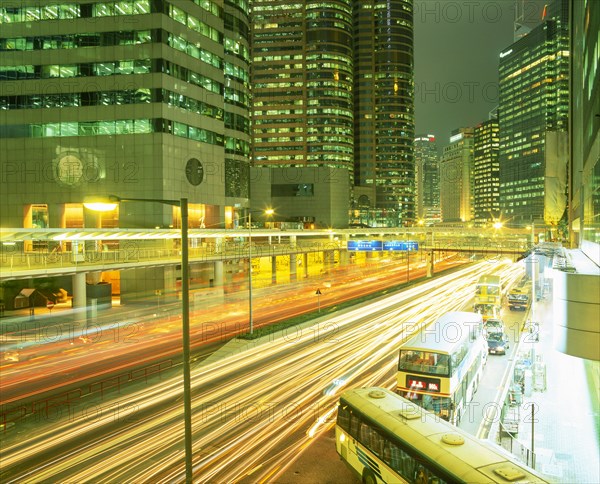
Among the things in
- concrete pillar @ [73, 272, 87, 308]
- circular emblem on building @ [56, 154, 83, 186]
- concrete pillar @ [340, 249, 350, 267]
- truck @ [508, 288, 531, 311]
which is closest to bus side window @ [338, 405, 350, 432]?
concrete pillar @ [73, 272, 87, 308]

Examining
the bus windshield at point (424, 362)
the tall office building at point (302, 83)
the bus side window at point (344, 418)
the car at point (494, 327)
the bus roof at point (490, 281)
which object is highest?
the tall office building at point (302, 83)

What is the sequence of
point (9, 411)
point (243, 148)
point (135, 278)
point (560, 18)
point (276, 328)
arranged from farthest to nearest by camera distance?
point (560, 18), point (243, 148), point (135, 278), point (276, 328), point (9, 411)

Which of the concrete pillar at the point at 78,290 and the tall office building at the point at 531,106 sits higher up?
the tall office building at the point at 531,106

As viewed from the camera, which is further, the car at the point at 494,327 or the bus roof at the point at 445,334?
the car at the point at 494,327

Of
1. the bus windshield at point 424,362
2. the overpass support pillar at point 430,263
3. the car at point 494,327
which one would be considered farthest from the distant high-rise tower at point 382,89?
the bus windshield at point 424,362

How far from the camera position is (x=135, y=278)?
1804 inches

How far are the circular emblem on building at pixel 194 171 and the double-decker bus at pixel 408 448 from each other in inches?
1708

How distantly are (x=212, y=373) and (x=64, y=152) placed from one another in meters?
39.7

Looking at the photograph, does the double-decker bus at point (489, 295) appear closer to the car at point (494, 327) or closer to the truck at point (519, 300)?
the truck at point (519, 300)

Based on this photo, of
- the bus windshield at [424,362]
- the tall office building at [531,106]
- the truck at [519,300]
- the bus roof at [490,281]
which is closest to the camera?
the bus windshield at [424,362]

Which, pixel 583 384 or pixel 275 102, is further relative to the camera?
pixel 275 102

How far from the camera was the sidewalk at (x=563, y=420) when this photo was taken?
1176 cm

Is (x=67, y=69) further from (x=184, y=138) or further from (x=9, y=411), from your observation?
(x=9, y=411)

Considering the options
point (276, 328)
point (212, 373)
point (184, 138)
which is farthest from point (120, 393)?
point (184, 138)
